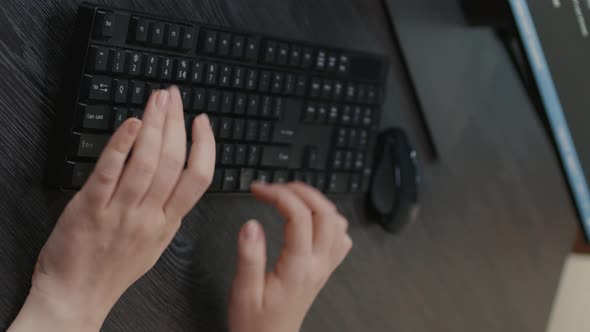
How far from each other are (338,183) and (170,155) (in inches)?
10.8

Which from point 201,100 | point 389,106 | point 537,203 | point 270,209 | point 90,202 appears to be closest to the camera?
point 90,202

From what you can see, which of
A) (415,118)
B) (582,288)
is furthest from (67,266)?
(582,288)

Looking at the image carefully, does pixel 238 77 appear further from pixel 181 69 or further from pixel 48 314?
pixel 48 314

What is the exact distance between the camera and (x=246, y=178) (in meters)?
0.76

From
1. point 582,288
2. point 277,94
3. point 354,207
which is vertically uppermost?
point 277,94

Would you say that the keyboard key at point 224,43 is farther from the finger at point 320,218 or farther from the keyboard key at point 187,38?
the finger at point 320,218

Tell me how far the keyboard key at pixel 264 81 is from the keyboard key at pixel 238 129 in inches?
1.6

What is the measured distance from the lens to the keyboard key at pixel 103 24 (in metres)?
0.63

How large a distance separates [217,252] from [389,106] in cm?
30

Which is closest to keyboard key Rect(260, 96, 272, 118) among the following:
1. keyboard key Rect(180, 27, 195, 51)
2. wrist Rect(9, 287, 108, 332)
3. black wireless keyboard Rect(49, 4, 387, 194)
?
black wireless keyboard Rect(49, 4, 387, 194)

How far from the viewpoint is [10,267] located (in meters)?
0.64

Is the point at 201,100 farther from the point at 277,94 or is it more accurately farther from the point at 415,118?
the point at 415,118

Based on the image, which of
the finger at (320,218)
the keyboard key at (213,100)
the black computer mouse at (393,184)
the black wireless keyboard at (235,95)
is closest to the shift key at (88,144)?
the black wireless keyboard at (235,95)

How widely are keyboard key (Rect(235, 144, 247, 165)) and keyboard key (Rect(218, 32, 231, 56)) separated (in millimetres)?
92
